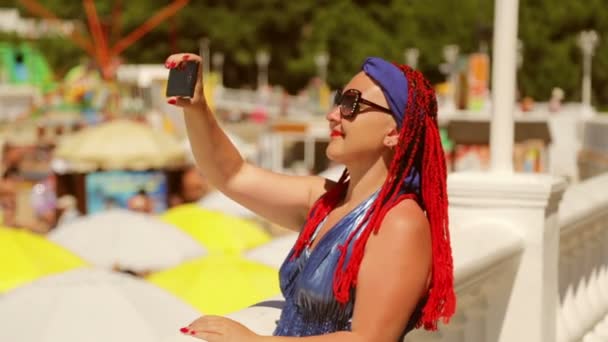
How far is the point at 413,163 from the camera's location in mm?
2838

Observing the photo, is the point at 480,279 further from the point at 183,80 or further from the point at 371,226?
the point at 183,80

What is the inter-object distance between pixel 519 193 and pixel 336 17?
63.9 metres

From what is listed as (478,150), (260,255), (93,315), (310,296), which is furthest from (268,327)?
(478,150)

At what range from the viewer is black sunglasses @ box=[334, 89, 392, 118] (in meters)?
2.80

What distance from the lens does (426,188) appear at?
9.23 ft

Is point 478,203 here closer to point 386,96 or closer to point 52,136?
point 386,96

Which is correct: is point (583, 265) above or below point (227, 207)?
above

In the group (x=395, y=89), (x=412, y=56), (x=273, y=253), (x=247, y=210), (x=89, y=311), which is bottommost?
(x=247, y=210)

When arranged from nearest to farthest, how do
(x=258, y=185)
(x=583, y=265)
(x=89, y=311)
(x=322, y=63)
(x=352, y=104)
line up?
(x=352, y=104)
(x=258, y=185)
(x=583, y=265)
(x=89, y=311)
(x=322, y=63)

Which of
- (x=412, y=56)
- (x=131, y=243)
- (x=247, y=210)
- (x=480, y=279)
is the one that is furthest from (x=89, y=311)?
(x=412, y=56)

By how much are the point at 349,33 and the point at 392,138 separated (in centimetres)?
6422

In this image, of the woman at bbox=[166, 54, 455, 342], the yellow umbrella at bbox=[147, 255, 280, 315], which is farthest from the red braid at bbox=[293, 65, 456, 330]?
the yellow umbrella at bbox=[147, 255, 280, 315]

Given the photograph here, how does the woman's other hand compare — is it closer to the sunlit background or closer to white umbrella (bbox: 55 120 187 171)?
the sunlit background

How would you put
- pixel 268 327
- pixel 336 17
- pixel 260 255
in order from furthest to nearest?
pixel 336 17
pixel 260 255
pixel 268 327
